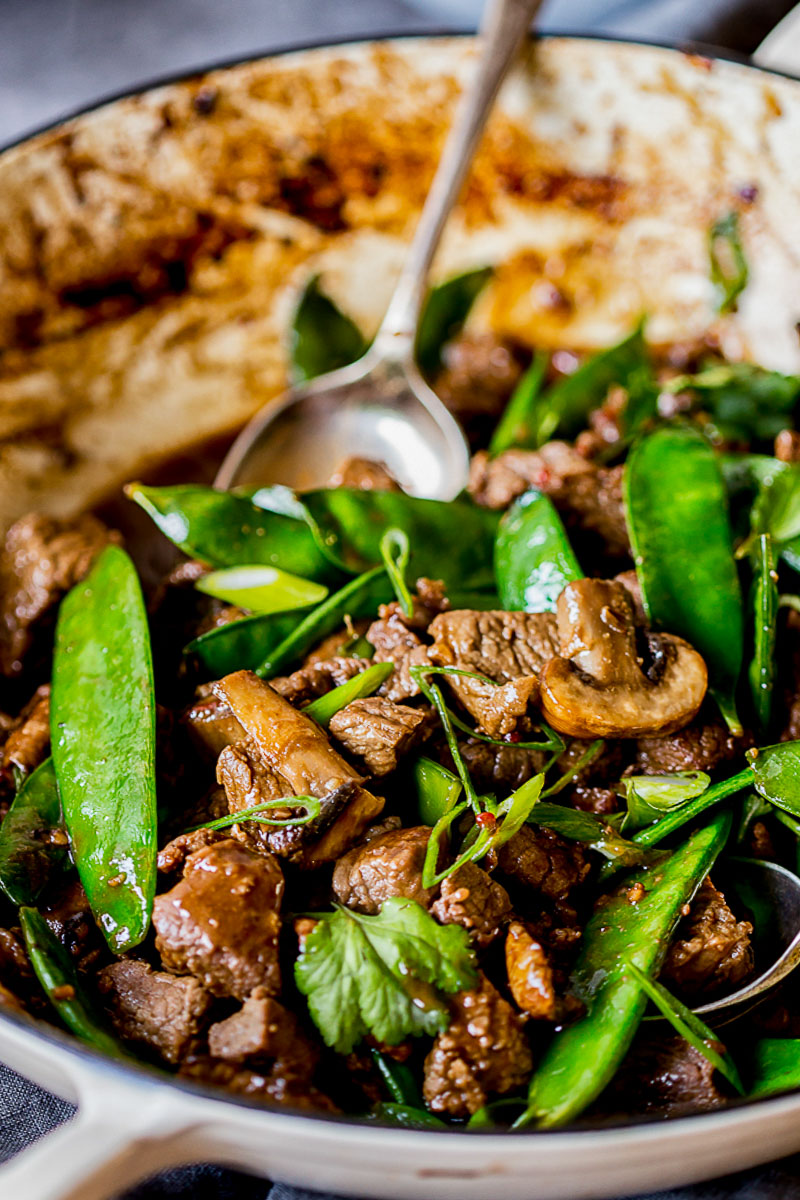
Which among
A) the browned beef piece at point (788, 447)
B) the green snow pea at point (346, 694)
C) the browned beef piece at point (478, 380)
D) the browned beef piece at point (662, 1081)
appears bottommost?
the browned beef piece at point (662, 1081)

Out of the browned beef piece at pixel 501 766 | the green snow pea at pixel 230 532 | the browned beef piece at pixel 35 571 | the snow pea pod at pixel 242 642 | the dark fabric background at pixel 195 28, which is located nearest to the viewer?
the browned beef piece at pixel 501 766

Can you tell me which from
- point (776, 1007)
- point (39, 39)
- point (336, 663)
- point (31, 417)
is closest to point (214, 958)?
point (336, 663)

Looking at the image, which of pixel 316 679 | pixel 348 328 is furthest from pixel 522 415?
pixel 316 679

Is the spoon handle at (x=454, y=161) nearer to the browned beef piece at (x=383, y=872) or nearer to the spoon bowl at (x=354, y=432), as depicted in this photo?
the spoon bowl at (x=354, y=432)

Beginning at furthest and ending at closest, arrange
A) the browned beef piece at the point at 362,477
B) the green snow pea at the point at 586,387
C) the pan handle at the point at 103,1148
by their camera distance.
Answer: the green snow pea at the point at 586,387, the browned beef piece at the point at 362,477, the pan handle at the point at 103,1148

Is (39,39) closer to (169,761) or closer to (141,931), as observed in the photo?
(169,761)

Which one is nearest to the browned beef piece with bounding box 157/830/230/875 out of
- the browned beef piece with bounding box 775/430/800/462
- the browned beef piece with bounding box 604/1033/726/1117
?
the browned beef piece with bounding box 604/1033/726/1117

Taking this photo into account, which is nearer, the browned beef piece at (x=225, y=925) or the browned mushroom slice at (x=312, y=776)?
the browned beef piece at (x=225, y=925)

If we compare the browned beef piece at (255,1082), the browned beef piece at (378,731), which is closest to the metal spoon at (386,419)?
the browned beef piece at (378,731)
